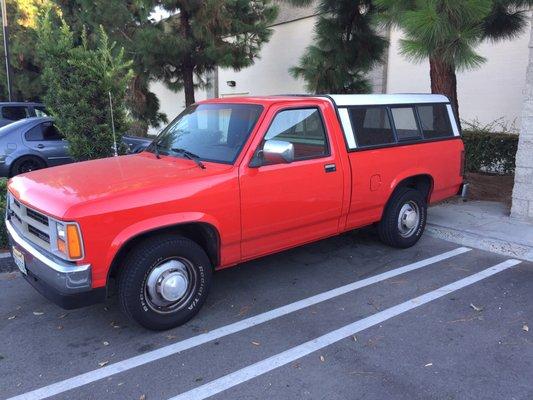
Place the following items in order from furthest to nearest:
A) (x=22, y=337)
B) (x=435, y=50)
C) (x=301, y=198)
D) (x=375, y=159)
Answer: (x=435, y=50)
(x=375, y=159)
(x=301, y=198)
(x=22, y=337)

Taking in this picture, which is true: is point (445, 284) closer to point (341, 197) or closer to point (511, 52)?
point (341, 197)

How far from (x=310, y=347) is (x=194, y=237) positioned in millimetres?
1272

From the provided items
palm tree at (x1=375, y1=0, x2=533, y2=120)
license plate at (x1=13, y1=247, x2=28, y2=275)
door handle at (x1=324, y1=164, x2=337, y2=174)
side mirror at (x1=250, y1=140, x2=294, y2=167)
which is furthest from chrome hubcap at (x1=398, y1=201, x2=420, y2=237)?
license plate at (x1=13, y1=247, x2=28, y2=275)

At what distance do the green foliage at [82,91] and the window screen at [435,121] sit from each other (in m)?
4.24

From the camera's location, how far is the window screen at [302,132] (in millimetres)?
4363

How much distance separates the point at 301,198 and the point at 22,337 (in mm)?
2491

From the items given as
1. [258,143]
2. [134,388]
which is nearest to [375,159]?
[258,143]

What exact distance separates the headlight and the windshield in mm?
1351

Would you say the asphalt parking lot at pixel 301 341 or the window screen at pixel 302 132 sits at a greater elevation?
the window screen at pixel 302 132

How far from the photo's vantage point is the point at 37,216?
12.0 feet

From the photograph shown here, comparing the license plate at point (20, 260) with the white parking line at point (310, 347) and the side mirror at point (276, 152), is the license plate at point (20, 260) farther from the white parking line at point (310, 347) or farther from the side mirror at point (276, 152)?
the side mirror at point (276, 152)

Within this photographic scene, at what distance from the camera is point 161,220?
3.57 metres

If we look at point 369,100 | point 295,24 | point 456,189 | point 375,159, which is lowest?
point 456,189

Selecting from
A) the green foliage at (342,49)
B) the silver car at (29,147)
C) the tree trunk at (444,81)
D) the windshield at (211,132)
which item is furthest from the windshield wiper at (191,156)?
the silver car at (29,147)
